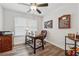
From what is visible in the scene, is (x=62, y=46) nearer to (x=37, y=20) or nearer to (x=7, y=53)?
(x=37, y=20)

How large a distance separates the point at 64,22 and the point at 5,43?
3.36ft

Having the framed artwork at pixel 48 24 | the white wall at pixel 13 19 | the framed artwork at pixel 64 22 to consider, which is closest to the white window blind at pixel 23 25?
the white wall at pixel 13 19

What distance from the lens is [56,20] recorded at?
162cm

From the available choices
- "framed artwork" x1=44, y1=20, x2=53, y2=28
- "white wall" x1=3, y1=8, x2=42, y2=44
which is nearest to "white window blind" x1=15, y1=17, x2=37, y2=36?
"white wall" x1=3, y1=8, x2=42, y2=44

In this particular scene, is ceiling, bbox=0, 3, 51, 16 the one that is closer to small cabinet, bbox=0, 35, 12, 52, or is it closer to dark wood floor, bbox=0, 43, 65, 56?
small cabinet, bbox=0, 35, 12, 52

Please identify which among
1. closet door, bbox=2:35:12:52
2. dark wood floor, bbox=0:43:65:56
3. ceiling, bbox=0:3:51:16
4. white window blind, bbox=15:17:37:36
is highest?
ceiling, bbox=0:3:51:16

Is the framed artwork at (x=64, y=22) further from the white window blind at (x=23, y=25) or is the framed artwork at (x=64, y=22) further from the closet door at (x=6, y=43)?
the closet door at (x=6, y=43)

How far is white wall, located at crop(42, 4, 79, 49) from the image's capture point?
150 cm

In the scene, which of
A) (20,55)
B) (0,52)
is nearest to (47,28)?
(20,55)

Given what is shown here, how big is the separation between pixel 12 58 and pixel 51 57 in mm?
628

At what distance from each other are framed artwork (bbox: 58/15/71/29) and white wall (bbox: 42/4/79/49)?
0.05 m

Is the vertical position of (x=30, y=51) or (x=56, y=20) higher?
(x=56, y=20)

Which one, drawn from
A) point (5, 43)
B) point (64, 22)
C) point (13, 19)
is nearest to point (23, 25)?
point (13, 19)

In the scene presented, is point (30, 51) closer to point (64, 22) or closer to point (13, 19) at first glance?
point (13, 19)
